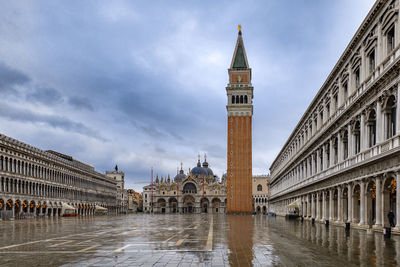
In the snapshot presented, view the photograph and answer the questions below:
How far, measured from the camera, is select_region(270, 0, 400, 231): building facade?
891 inches

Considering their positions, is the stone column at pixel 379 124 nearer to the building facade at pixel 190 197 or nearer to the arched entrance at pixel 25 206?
the arched entrance at pixel 25 206

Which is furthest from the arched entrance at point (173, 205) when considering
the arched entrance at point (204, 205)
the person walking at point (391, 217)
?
the person walking at point (391, 217)

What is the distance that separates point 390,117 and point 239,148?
8313cm

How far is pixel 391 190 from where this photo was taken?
23188 mm

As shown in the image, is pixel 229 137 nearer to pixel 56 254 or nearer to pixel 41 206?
pixel 41 206

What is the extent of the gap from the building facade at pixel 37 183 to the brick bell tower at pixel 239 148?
38.7 m

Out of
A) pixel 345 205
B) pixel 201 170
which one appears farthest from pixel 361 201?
pixel 201 170

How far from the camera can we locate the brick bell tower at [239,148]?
4114 inches

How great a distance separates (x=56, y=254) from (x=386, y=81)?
20.0 metres

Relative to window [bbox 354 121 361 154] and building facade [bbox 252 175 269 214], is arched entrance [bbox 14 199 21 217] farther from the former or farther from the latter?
building facade [bbox 252 175 269 214]

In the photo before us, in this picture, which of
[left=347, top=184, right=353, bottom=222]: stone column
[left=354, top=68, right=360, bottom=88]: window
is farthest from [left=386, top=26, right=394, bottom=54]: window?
[left=347, top=184, right=353, bottom=222]: stone column

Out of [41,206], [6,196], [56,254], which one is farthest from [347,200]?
[41,206]

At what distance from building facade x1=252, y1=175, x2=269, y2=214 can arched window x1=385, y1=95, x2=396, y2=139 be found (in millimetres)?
126737

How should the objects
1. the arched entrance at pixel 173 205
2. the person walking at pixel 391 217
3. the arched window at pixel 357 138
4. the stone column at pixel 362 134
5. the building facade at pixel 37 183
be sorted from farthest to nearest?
the arched entrance at pixel 173 205 → the building facade at pixel 37 183 → the arched window at pixel 357 138 → the stone column at pixel 362 134 → the person walking at pixel 391 217
